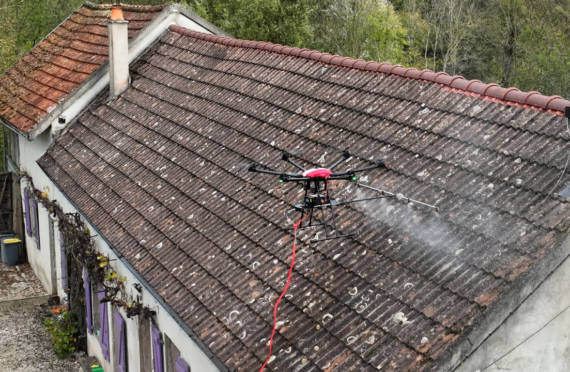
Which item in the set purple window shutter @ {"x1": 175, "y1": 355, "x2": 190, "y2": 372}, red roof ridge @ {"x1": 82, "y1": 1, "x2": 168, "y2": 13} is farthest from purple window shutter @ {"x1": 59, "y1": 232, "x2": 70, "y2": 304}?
purple window shutter @ {"x1": 175, "y1": 355, "x2": 190, "y2": 372}

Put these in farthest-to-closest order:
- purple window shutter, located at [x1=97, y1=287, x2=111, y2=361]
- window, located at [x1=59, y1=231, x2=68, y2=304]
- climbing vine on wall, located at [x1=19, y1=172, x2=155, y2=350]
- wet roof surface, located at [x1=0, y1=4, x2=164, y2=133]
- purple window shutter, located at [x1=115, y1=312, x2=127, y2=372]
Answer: wet roof surface, located at [x1=0, y1=4, x2=164, y2=133]
window, located at [x1=59, y1=231, x2=68, y2=304]
purple window shutter, located at [x1=97, y1=287, x2=111, y2=361]
purple window shutter, located at [x1=115, y1=312, x2=127, y2=372]
climbing vine on wall, located at [x1=19, y1=172, x2=155, y2=350]

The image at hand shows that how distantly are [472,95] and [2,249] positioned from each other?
14200 millimetres

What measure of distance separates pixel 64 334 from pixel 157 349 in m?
4.76

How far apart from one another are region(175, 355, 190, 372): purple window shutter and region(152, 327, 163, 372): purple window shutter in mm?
722

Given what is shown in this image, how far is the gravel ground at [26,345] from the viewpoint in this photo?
507 inches

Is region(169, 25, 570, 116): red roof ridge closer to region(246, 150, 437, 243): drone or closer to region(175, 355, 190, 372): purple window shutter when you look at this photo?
region(246, 150, 437, 243): drone

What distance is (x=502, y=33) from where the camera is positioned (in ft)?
104

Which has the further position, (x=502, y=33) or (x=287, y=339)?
(x=502, y=33)

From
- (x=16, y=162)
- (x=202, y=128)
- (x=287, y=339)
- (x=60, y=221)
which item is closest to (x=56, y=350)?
(x=60, y=221)

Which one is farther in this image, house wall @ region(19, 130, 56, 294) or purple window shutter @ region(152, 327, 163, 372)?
house wall @ region(19, 130, 56, 294)

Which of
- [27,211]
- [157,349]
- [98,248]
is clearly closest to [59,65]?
[27,211]

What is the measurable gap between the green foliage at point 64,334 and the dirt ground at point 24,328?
0.16 meters

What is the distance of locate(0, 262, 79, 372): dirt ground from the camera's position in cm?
1296

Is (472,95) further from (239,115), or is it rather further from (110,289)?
(110,289)
